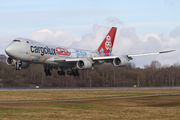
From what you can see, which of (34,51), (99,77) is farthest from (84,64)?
(99,77)

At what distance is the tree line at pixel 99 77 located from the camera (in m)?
103

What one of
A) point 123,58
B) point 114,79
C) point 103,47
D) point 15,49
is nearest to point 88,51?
point 103,47

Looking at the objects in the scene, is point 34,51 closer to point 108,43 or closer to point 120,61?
point 120,61

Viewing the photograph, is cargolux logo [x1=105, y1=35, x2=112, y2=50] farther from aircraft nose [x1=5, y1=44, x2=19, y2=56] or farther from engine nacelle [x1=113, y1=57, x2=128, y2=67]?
aircraft nose [x1=5, y1=44, x2=19, y2=56]

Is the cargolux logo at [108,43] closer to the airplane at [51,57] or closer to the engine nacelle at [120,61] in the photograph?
the airplane at [51,57]

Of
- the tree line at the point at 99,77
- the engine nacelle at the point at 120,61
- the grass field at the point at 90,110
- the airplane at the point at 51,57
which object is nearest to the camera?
the grass field at the point at 90,110

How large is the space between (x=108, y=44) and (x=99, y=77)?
3855 cm

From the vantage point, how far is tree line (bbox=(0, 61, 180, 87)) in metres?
103

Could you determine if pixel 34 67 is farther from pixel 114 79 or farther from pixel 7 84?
pixel 114 79

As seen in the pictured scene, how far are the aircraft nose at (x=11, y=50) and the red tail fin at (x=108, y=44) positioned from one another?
28.6 metres

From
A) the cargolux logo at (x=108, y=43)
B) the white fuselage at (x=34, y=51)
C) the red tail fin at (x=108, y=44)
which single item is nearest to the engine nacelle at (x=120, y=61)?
the white fuselage at (x=34, y=51)

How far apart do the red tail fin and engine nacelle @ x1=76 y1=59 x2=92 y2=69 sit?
15.6 metres

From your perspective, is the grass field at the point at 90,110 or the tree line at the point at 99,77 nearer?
the grass field at the point at 90,110

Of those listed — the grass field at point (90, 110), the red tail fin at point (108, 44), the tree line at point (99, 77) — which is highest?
the red tail fin at point (108, 44)
